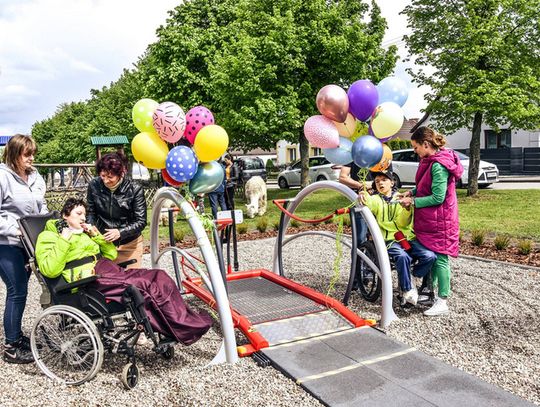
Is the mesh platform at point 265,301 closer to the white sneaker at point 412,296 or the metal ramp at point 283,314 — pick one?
the metal ramp at point 283,314

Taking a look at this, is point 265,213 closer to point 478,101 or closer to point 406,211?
point 478,101

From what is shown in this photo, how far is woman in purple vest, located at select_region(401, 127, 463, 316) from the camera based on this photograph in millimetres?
4621

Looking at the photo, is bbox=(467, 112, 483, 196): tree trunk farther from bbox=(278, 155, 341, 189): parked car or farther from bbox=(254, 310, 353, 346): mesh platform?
bbox=(254, 310, 353, 346): mesh platform

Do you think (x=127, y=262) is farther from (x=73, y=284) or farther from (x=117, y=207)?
(x=73, y=284)

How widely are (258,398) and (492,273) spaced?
175 inches

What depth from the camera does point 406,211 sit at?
5102 mm

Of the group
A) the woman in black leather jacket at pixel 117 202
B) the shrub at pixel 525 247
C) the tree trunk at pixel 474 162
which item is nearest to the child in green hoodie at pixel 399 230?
the woman in black leather jacket at pixel 117 202

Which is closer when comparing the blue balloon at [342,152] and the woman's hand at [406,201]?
the woman's hand at [406,201]

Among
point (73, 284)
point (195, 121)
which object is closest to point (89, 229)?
A: point (73, 284)

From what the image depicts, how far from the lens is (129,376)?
3545mm

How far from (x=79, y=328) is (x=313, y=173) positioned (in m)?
18.9

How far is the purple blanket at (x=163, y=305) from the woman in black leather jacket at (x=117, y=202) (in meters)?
0.69

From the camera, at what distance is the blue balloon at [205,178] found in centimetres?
436

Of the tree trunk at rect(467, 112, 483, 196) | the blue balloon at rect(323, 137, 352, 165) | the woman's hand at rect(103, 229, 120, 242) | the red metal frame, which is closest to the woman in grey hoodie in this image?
the woman's hand at rect(103, 229, 120, 242)
